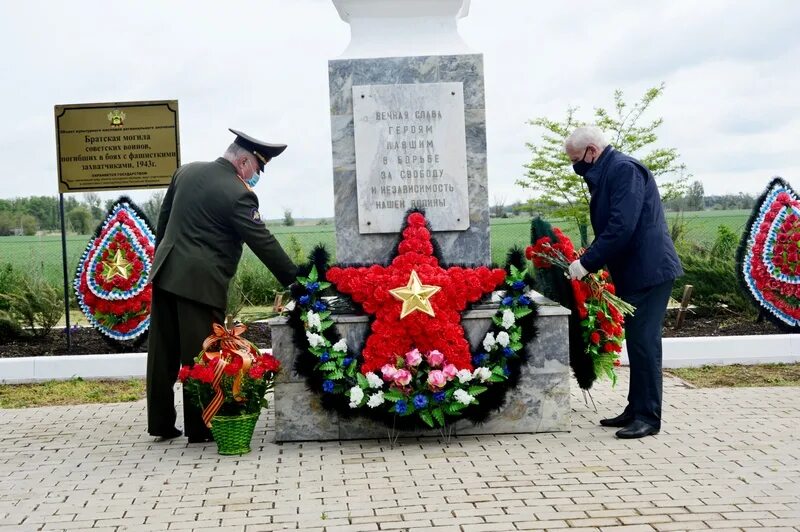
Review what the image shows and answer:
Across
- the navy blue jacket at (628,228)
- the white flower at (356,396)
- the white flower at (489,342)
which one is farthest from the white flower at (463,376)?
the navy blue jacket at (628,228)

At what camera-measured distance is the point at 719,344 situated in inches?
347

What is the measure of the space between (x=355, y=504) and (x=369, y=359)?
133cm

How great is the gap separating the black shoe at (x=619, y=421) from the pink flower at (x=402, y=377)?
55.5 inches

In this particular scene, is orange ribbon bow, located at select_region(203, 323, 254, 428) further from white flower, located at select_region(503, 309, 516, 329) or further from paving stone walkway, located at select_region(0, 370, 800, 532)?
white flower, located at select_region(503, 309, 516, 329)

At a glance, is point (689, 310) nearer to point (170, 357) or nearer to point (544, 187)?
point (544, 187)

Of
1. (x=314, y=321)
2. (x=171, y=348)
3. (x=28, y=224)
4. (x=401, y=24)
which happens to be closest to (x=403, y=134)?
(x=401, y=24)

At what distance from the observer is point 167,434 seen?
20.7 ft

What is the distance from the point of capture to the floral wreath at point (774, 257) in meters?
9.54

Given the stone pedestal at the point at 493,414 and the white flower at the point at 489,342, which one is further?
the stone pedestal at the point at 493,414

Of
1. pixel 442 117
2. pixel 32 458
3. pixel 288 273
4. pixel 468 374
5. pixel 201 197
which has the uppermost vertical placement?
pixel 442 117

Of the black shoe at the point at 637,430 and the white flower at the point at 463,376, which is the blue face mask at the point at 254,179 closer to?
the white flower at the point at 463,376

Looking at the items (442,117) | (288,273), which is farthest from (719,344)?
(288,273)

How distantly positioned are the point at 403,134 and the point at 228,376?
1979mm

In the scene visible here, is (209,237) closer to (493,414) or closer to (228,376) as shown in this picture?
(228,376)
